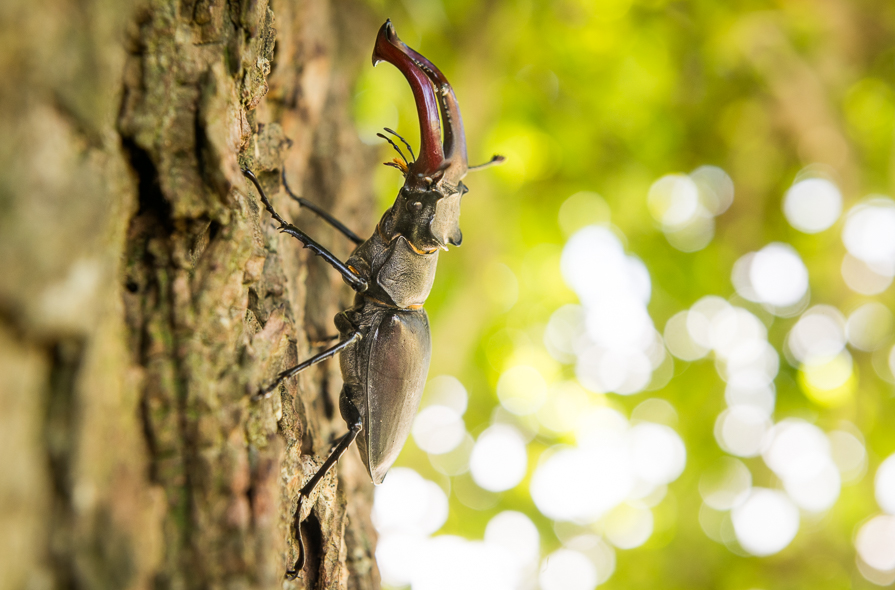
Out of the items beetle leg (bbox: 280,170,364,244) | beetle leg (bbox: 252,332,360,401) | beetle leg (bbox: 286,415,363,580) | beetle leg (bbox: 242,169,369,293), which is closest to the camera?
beetle leg (bbox: 252,332,360,401)

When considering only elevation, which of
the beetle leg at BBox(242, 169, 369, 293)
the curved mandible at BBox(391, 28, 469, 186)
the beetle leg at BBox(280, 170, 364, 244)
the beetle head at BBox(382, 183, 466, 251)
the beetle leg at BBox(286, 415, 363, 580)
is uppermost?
the beetle leg at BBox(280, 170, 364, 244)

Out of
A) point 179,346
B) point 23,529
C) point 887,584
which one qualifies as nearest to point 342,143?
point 179,346

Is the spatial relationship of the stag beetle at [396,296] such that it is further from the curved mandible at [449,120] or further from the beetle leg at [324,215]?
the beetle leg at [324,215]

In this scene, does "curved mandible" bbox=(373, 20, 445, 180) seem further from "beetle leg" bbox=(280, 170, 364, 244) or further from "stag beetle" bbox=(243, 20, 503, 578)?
"beetle leg" bbox=(280, 170, 364, 244)

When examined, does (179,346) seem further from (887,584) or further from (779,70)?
(887,584)

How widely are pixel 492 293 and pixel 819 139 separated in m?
2.55

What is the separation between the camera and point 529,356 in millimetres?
4801

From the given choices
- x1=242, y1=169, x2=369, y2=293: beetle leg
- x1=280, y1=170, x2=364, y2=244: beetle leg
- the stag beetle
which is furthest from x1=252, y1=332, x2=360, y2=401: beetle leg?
x1=280, y1=170, x2=364, y2=244: beetle leg

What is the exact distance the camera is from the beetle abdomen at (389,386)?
188 cm

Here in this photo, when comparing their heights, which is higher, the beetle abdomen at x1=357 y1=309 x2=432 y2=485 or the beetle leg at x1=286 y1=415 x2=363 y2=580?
the beetle abdomen at x1=357 y1=309 x2=432 y2=485

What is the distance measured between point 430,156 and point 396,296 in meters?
0.50

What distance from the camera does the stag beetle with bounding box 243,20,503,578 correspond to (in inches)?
71.6

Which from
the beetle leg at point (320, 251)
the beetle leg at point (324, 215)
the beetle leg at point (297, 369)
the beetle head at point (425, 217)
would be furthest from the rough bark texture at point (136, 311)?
the beetle leg at point (324, 215)

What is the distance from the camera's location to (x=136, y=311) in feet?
3.16
